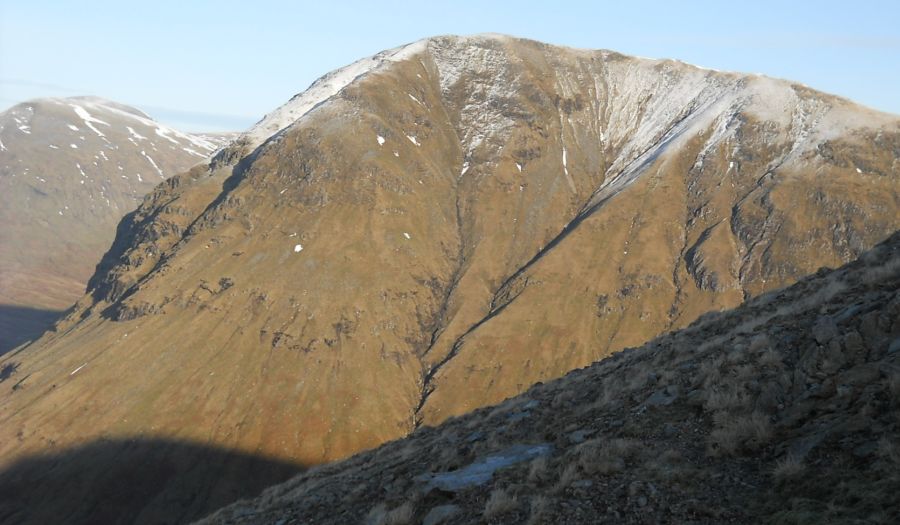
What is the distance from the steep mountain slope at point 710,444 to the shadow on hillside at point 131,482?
14773 centimetres

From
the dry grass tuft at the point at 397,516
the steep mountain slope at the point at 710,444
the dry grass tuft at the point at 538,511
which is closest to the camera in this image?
the steep mountain slope at the point at 710,444

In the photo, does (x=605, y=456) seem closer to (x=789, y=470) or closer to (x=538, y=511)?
(x=538, y=511)

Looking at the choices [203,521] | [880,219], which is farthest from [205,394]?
[880,219]

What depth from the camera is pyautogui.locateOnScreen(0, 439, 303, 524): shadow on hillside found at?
504 feet

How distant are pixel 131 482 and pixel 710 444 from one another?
579ft

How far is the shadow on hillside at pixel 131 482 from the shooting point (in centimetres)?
15375

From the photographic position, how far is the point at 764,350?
18.0 meters

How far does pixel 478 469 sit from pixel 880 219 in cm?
22444

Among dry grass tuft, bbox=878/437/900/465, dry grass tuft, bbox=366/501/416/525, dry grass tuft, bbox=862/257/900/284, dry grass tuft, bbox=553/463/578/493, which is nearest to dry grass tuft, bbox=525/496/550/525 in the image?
dry grass tuft, bbox=553/463/578/493

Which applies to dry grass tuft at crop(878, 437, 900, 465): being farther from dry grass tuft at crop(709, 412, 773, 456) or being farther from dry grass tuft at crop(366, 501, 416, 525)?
dry grass tuft at crop(366, 501, 416, 525)

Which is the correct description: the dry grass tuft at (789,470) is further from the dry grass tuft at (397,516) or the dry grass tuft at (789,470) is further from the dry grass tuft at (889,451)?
the dry grass tuft at (397,516)

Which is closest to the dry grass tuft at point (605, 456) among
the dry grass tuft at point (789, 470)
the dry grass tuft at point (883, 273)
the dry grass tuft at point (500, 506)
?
the dry grass tuft at point (500, 506)

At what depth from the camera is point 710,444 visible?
1445 centimetres

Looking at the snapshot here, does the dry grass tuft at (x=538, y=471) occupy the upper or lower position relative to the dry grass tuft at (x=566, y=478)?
lower
